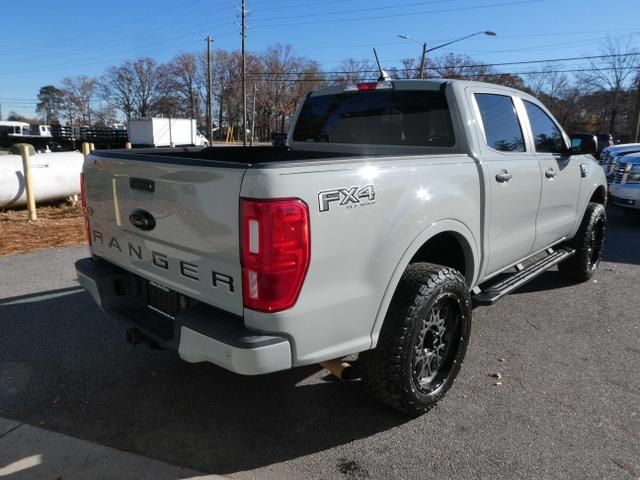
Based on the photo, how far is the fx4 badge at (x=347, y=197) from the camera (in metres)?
2.23

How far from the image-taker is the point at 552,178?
14.2 feet

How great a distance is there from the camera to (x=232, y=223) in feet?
7.20

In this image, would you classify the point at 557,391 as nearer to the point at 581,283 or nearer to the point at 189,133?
the point at 581,283

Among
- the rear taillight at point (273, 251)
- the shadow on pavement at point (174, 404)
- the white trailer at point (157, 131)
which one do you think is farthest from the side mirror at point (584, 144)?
the white trailer at point (157, 131)

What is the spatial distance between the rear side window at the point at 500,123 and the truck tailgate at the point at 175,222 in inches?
85.7

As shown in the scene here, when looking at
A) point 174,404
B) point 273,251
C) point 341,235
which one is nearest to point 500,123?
→ point 341,235

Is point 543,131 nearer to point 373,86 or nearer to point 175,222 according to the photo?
point 373,86

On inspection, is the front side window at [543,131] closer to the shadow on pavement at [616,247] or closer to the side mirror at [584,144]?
the side mirror at [584,144]

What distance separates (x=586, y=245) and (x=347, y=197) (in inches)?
164

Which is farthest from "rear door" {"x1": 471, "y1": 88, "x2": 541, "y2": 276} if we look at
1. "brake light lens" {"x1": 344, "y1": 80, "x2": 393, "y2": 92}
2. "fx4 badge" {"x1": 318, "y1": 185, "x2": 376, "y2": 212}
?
"fx4 badge" {"x1": 318, "y1": 185, "x2": 376, "y2": 212}

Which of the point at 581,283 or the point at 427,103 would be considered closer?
the point at 427,103

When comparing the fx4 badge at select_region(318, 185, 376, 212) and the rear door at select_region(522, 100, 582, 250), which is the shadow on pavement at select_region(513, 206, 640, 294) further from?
the fx4 badge at select_region(318, 185, 376, 212)

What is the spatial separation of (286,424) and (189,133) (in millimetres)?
47721

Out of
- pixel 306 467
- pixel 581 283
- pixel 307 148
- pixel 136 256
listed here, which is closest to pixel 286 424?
pixel 306 467
